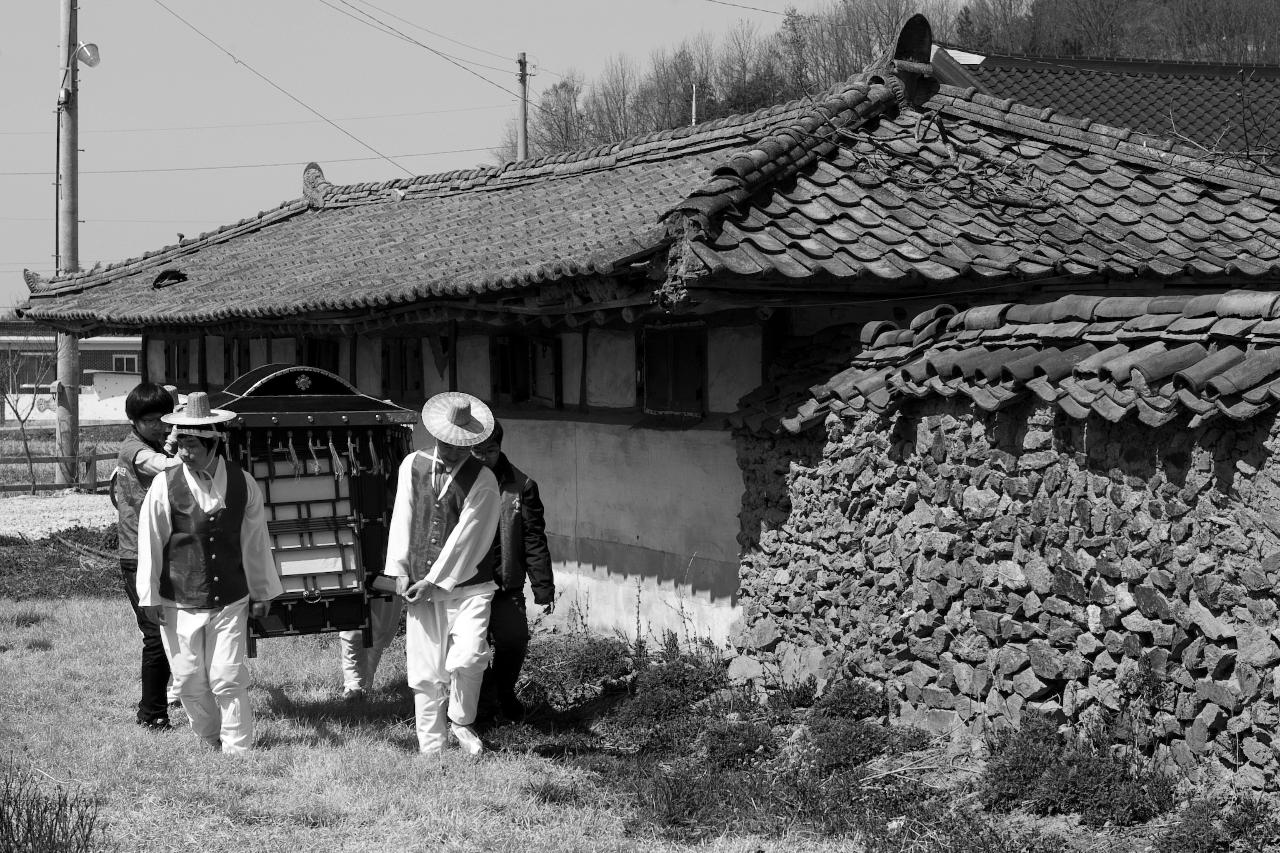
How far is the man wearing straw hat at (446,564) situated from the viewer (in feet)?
22.0

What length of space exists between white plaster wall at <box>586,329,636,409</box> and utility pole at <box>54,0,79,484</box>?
14.8m

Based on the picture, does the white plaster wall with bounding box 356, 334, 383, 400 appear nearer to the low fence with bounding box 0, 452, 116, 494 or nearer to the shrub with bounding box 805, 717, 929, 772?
the shrub with bounding box 805, 717, 929, 772

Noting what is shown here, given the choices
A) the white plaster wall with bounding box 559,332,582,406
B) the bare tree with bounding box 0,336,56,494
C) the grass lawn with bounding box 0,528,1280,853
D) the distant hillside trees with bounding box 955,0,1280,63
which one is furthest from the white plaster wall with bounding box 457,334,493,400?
the bare tree with bounding box 0,336,56,494

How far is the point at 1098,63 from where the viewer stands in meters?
21.5

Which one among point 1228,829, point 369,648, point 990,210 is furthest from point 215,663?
point 990,210

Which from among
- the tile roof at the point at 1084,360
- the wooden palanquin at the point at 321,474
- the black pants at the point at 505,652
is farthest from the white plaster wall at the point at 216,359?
the tile roof at the point at 1084,360

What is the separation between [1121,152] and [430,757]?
642 cm

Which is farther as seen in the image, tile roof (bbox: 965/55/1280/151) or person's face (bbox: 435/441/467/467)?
tile roof (bbox: 965/55/1280/151)

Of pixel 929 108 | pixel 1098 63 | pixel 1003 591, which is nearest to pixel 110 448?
pixel 1098 63

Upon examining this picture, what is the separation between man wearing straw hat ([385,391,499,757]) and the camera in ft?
22.0

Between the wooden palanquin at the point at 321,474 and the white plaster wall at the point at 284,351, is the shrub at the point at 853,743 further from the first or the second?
the white plaster wall at the point at 284,351

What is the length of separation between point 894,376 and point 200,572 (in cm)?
353

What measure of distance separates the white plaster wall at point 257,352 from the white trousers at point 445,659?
8469 mm

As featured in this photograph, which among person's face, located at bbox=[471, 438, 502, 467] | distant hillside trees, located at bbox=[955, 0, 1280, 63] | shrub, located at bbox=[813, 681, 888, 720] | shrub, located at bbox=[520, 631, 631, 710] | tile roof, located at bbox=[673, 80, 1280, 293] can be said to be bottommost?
shrub, located at bbox=[520, 631, 631, 710]
